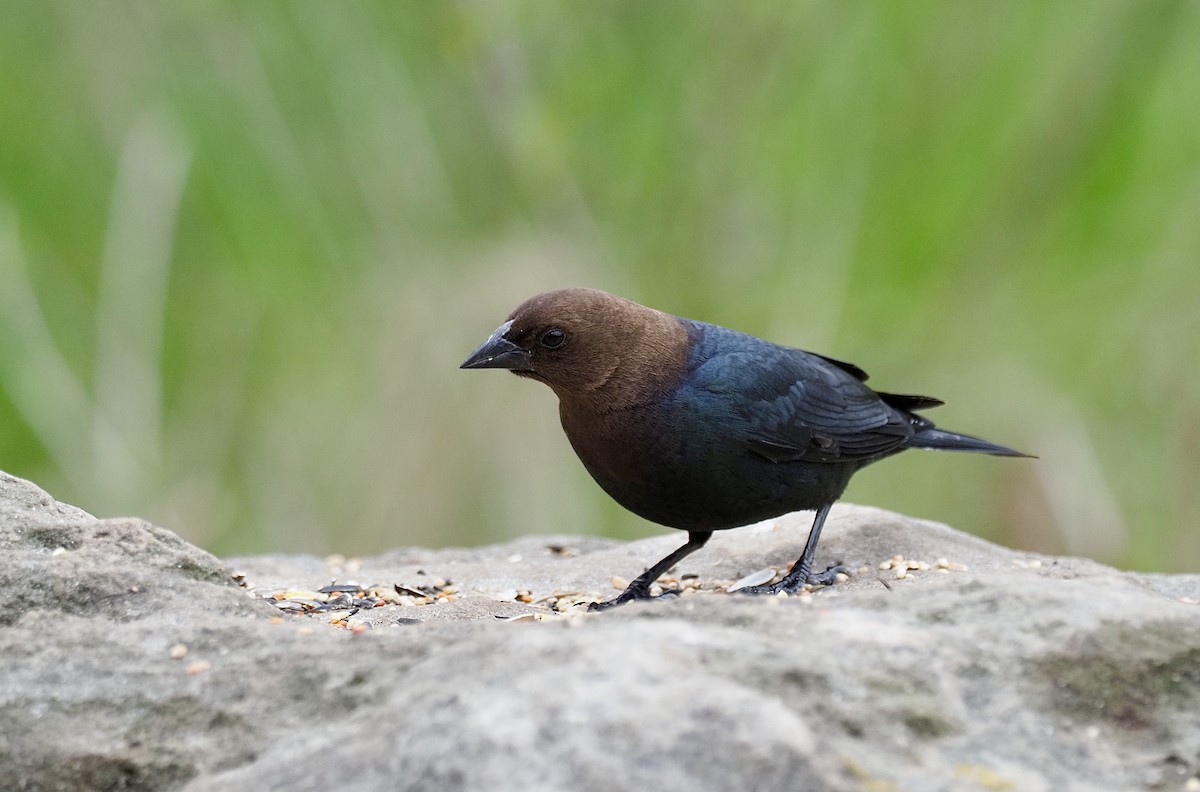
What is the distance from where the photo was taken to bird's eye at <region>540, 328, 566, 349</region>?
3.67 metres

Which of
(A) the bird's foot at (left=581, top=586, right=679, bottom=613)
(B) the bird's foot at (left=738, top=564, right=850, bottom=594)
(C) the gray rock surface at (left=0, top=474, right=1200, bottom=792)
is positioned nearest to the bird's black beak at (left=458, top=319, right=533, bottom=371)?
(A) the bird's foot at (left=581, top=586, right=679, bottom=613)

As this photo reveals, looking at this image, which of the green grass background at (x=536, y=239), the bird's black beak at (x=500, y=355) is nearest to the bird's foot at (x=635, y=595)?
the bird's black beak at (x=500, y=355)

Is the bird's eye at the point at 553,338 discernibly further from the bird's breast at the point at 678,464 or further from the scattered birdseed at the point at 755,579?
the scattered birdseed at the point at 755,579

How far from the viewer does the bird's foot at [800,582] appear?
11.8 feet

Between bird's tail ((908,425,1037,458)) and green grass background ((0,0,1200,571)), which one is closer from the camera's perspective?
bird's tail ((908,425,1037,458))

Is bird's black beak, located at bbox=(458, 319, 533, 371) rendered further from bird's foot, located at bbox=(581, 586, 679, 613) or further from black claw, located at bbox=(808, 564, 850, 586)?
black claw, located at bbox=(808, 564, 850, 586)

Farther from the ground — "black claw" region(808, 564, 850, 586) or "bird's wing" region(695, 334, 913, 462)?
"bird's wing" region(695, 334, 913, 462)

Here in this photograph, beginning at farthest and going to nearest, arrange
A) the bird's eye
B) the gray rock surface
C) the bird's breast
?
the bird's eye → the bird's breast → the gray rock surface

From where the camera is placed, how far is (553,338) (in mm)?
3670

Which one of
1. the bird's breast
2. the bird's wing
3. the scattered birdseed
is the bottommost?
the scattered birdseed

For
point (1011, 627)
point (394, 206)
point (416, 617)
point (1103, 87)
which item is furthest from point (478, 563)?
point (1103, 87)

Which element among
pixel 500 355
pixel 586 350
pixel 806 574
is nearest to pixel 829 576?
pixel 806 574

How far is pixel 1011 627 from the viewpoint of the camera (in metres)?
2.14

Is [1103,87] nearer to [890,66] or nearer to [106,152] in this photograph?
[890,66]
